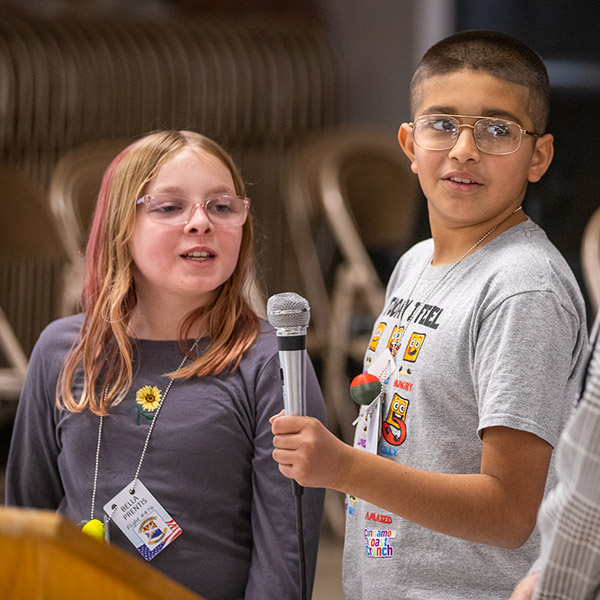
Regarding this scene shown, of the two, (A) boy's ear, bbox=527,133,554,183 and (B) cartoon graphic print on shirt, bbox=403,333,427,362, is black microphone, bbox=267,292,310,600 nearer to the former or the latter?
(B) cartoon graphic print on shirt, bbox=403,333,427,362

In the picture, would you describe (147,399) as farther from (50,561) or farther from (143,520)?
(50,561)

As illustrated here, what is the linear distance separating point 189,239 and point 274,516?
0.41 meters

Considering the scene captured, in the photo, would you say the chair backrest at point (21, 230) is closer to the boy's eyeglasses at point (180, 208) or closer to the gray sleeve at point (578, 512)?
the boy's eyeglasses at point (180, 208)

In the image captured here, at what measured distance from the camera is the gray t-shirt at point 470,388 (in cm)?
102

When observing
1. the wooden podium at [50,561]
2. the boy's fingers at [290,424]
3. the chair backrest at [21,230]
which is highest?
the wooden podium at [50,561]

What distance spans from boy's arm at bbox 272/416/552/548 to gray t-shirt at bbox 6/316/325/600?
0.25 m

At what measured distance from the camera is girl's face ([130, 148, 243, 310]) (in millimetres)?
1324

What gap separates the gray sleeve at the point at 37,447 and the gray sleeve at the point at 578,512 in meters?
0.85

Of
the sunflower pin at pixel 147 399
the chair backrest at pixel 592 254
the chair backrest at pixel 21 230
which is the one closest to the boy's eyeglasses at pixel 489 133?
the sunflower pin at pixel 147 399

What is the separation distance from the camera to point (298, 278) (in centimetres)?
376

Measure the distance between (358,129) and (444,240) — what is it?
98.3 inches

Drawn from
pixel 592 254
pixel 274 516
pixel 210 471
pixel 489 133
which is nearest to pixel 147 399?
pixel 210 471

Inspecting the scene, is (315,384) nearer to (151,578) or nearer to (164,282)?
(164,282)

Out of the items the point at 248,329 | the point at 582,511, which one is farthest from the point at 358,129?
the point at 582,511
